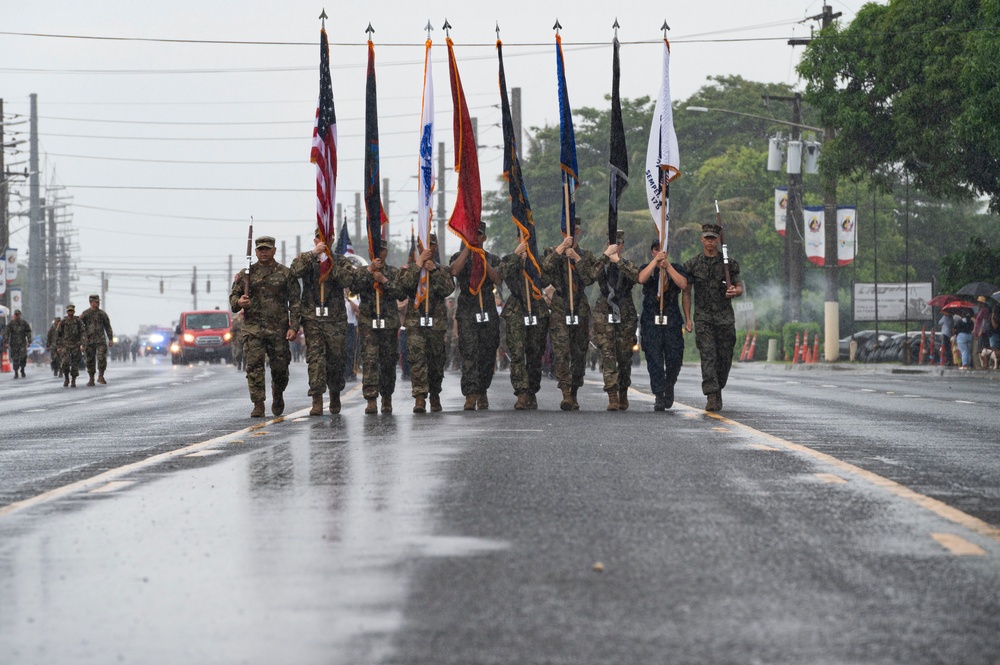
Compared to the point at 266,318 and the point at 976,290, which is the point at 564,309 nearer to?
the point at 266,318

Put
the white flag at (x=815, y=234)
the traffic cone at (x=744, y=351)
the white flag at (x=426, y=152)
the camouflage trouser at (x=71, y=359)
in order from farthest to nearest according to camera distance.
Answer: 1. the traffic cone at (x=744, y=351)
2. the white flag at (x=815, y=234)
3. the camouflage trouser at (x=71, y=359)
4. the white flag at (x=426, y=152)

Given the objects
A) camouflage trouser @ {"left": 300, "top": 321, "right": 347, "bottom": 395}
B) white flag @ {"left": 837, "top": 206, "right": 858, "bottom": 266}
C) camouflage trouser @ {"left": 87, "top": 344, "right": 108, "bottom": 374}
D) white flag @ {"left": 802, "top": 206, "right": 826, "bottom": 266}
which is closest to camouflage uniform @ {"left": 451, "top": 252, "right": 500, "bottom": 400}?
camouflage trouser @ {"left": 300, "top": 321, "right": 347, "bottom": 395}

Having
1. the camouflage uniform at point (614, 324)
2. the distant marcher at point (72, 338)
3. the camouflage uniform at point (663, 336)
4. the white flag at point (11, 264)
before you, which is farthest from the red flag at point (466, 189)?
the white flag at point (11, 264)

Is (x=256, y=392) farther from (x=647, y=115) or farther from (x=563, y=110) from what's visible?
(x=647, y=115)

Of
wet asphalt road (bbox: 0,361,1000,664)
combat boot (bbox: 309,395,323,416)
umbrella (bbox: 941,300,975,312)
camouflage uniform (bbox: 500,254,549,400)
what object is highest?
umbrella (bbox: 941,300,975,312)

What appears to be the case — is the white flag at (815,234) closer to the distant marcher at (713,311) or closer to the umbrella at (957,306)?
the umbrella at (957,306)

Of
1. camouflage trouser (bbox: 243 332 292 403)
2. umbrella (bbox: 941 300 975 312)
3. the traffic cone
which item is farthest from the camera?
the traffic cone

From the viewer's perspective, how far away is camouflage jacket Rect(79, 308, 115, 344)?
122ft

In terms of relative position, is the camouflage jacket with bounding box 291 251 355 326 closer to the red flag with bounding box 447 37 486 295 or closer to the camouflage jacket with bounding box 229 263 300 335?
the camouflage jacket with bounding box 229 263 300 335

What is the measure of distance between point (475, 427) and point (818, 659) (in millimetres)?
10060

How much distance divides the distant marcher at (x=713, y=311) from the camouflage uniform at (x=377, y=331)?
3095 millimetres

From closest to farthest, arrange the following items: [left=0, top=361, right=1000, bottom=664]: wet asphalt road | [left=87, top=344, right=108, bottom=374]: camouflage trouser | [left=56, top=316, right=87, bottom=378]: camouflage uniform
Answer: [left=0, top=361, right=1000, bottom=664]: wet asphalt road < [left=56, top=316, right=87, bottom=378]: camouflage uniform < [left=87, top=344, right=108, bottom=374]: camouflage trouser

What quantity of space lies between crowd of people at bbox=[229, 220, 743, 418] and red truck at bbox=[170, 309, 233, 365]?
4692 cm

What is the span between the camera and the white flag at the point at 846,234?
4828cm
